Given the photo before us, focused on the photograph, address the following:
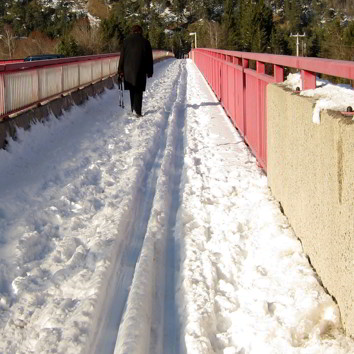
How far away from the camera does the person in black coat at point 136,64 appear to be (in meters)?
12.9

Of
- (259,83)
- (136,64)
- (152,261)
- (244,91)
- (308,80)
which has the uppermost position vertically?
(136,64)

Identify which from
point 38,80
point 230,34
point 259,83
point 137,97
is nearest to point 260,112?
point 259,83

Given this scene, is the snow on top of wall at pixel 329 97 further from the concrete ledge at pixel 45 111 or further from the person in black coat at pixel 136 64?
the person in black coat at pixel 136 64

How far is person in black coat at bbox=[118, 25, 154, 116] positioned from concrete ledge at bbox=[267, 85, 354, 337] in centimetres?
742

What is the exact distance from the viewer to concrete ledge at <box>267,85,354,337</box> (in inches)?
136

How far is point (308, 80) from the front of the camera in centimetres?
491

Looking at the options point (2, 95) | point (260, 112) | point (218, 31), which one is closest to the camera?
point (260, 112)

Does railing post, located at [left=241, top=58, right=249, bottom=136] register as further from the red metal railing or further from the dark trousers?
the dark trousers

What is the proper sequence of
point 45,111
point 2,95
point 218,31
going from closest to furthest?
1. point 2,95
2. point 45,111
3. point 218,31

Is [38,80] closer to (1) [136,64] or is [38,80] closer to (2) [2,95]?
(1) [136,64]

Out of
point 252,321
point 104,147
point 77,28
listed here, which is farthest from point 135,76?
point 77,28

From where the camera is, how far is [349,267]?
11.3 feet

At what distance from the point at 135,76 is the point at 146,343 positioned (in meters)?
9.77

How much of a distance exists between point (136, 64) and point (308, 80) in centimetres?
840
